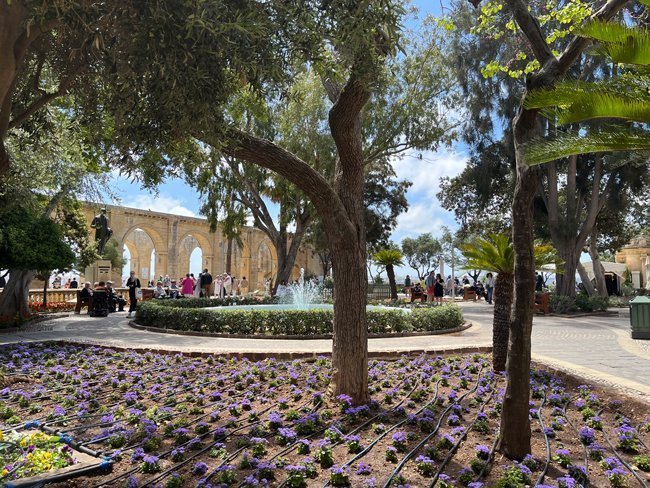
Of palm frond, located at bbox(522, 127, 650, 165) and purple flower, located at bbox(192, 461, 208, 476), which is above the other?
palm frond, located at bbox(522, 127, 650, 165)

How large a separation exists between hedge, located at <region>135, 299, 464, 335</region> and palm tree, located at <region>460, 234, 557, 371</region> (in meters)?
3.06

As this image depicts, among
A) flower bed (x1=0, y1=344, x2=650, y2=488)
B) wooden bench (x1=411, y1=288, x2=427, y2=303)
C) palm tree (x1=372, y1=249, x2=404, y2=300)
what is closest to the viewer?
flower bed (x1=0, y1=344, x2=650, y2=488)

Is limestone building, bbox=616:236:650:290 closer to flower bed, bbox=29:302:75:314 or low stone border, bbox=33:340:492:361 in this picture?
low stone border, bbox=33:340:492:361

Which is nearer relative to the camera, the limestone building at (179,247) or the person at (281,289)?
the person at (281,289)

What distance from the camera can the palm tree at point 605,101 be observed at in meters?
3.78

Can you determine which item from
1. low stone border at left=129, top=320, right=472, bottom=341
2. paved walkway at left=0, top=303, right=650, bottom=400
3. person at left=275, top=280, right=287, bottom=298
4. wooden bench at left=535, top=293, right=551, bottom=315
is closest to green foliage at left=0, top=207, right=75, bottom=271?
paved walkway at left=0, top=303, right=650, bottom=400

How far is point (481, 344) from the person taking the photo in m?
8.70

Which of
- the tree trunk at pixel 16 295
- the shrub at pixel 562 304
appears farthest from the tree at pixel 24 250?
the shrub at pixel 562 304

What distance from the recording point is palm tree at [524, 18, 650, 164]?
3.78 m

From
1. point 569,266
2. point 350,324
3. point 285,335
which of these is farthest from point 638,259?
point 350,324

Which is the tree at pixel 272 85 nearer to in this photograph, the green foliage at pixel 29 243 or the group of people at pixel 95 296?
the green foliage at pixel 29 243

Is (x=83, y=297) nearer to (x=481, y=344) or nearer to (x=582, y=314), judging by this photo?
(x=481, y=344)

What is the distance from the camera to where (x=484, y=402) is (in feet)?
17.1

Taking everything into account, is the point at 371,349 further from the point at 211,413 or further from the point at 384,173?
the point at 384,173
